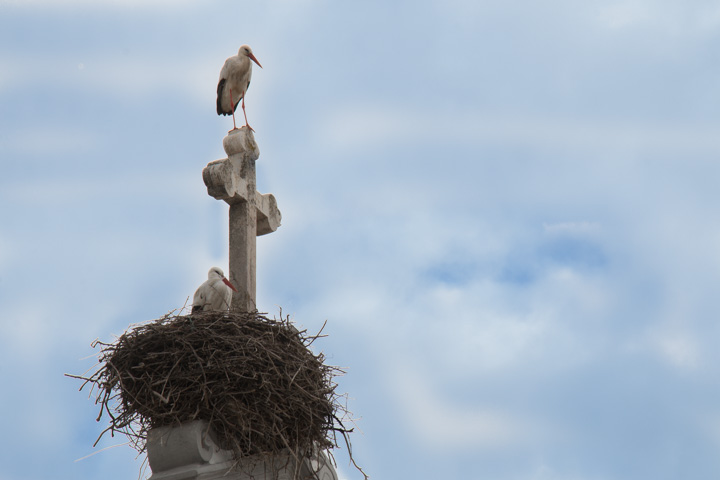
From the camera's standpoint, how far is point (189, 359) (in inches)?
245

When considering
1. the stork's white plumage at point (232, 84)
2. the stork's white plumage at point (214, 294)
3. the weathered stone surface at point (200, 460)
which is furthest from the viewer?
the stork's white plumage at point (232, 84)

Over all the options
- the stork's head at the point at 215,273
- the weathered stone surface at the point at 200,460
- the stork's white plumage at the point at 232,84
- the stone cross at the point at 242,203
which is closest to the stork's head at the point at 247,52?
the stork's white plumage at the point at 232,84

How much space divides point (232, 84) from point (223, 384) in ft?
10.1

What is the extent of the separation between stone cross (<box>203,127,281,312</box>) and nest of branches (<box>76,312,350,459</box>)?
22.7 inches

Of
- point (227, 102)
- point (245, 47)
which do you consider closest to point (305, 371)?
point (227, 102)

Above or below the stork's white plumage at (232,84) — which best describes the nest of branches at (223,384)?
below

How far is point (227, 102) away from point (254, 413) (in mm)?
3098

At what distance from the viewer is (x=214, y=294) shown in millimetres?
7156

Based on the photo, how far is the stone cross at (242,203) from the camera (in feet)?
23.4

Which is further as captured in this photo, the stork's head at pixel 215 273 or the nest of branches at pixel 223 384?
the stork's head at pixel 215 273

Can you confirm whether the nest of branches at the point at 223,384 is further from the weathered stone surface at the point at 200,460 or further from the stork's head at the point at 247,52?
the stork's head at the point at 247,52

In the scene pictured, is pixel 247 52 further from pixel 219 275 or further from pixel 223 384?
pixel 223 384

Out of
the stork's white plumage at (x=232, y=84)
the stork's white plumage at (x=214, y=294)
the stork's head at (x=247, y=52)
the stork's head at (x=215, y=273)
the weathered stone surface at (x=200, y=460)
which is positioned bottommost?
the weathered stone surface at (x=200, y=460)

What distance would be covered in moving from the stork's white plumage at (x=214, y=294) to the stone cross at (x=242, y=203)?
5cm
